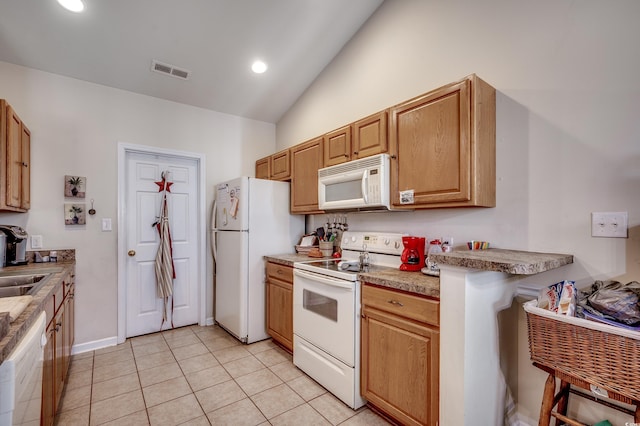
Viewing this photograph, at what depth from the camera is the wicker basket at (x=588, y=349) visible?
1028mm

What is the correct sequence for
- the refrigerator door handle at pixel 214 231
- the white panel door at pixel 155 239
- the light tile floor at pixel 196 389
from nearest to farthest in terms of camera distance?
the light tile floor at pixel 196 389 → the white panel door at pixel 155 239 → the refrigerator door handle at pixel 214 231

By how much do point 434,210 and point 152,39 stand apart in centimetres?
275

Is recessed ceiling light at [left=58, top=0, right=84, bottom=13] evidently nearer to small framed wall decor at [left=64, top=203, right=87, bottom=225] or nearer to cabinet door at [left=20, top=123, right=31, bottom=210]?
cabinet door at [left=20, top=123, right=31, bottom=210]

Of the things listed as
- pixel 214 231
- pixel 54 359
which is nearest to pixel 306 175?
pixel 214 231

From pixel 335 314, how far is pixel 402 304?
57cm

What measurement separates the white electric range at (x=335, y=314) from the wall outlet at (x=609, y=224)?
3.74 feet

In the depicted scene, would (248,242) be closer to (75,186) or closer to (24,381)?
(75,186)

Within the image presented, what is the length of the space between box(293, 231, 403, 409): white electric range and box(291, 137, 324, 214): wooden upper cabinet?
0.57 meters

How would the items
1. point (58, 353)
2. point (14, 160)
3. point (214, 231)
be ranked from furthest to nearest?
point (214, 231)
point (14, 160)
point (58, 353)

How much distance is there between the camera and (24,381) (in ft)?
3.20

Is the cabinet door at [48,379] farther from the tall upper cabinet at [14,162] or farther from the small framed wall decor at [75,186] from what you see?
the small framed wall decor at [75,186]

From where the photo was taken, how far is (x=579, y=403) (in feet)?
5.01

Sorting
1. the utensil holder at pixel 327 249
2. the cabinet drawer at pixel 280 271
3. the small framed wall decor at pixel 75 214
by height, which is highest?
the small framed wall decor at pixel 75 214

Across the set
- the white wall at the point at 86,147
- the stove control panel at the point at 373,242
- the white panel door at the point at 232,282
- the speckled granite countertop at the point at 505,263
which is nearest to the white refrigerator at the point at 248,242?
the white panel door at the point at 232,282
